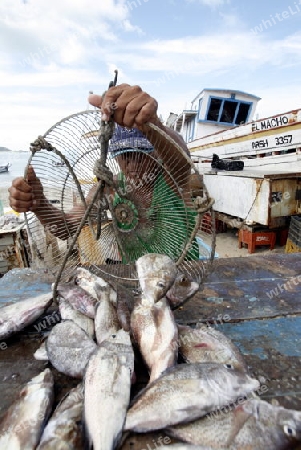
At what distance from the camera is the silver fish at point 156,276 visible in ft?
6.18

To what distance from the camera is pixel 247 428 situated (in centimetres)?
122

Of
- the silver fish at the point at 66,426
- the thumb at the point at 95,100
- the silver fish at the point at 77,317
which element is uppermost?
the thumb at the point at 95,100

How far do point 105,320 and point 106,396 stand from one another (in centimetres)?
59

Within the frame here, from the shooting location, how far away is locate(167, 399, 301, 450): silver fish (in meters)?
1.18

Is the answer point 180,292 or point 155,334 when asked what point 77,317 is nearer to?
point 155,334

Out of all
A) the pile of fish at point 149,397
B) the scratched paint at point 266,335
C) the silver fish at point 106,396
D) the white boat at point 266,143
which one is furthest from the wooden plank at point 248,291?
the white boat at point 266,143

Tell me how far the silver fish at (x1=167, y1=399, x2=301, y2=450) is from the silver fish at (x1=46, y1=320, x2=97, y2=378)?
60 cm

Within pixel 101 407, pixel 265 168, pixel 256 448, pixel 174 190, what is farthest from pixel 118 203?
pixel 265 168

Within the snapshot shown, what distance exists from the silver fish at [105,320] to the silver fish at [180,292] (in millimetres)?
391

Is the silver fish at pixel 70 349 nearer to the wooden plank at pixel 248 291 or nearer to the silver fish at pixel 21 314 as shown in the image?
the silver fish at pixel 21 314

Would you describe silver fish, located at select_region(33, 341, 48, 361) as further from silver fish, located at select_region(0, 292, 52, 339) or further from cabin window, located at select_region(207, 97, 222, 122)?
cabin window, located at select_region(207, 97, 222, 122)

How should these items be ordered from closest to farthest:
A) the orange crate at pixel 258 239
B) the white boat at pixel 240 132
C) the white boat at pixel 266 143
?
1. the orange crate at pixel 258 239
2. the white boat at pixel 266 143
3. the white boat at pixel 240 132

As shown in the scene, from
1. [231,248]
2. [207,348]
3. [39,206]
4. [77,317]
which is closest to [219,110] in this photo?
[231,248]

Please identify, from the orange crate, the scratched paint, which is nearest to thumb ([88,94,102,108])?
the scratched paint
